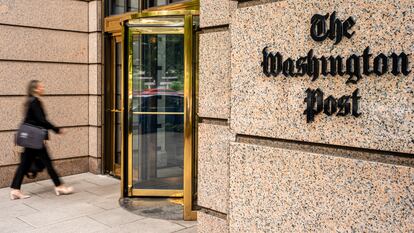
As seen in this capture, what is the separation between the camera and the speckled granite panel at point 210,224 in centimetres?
398

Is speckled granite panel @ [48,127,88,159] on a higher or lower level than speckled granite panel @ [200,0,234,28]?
lower

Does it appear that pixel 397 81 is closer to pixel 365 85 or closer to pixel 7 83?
pixel 365 85

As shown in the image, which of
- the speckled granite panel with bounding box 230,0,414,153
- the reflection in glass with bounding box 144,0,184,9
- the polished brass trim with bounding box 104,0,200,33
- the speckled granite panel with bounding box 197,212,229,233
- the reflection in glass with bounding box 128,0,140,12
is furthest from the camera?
the reflection in glass with bounding box 128,0,140,12

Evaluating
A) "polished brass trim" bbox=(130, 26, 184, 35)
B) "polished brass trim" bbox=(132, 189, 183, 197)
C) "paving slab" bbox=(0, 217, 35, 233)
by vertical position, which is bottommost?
"paving slab" bbox=(0, 217, 35, 233)

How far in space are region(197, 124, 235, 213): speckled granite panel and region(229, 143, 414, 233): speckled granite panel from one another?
640mm

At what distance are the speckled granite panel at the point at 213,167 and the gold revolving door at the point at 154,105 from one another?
2.19 metres

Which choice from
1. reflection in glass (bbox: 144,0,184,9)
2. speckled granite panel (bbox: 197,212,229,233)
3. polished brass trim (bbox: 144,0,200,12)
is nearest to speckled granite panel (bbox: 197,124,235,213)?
speckled granite panel (bbox: 197,212,229,233)

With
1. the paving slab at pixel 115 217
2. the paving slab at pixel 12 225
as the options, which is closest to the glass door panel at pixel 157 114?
the paving slab at pixel 115 217

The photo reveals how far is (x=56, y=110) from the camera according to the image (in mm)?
8703

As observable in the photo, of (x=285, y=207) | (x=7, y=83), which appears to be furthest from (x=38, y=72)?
(x=285, y=207)

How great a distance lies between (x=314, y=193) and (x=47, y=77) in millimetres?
6900

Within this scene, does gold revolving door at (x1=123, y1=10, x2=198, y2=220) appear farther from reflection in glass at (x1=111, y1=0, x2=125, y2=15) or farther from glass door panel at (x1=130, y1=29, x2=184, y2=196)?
reflection in glass at (x1=111, y1=0, x2=125, y2=15)

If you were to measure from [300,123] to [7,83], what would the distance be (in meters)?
6.57

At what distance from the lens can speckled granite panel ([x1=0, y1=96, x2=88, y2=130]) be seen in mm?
8039
